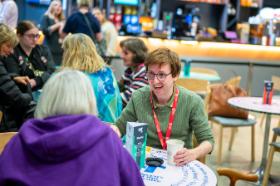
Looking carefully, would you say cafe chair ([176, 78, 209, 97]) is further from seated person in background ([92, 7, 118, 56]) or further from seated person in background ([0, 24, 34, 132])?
seated person in background ([92, 7, 118, 56])

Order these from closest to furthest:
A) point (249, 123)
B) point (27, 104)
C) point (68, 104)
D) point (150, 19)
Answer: point (68, 104)
point (27, 104)
point (249, 123)
point (150, 19)

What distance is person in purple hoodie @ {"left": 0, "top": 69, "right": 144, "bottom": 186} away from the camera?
4.74 ft

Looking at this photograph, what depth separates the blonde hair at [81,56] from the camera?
3.46 metres

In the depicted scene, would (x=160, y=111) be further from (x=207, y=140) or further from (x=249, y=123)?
(x=249, y=123)

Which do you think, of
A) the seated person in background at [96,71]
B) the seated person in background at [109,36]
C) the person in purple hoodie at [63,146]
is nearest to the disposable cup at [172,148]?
the person in purple hoodie at [63,146]

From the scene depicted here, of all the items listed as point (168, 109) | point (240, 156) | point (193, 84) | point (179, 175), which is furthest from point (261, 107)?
point (179, 175)

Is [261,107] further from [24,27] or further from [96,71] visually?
[24,27]

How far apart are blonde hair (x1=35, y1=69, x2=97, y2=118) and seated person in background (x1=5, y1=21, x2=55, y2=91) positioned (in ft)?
8.14

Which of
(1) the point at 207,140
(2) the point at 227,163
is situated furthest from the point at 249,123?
(1) the point at 207,140

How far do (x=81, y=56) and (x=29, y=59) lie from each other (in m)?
1.06

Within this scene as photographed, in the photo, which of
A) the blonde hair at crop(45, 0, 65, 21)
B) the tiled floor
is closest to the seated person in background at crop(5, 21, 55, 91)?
the tiled floor

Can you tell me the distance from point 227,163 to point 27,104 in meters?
2.36

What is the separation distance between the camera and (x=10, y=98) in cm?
359

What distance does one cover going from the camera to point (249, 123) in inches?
187
